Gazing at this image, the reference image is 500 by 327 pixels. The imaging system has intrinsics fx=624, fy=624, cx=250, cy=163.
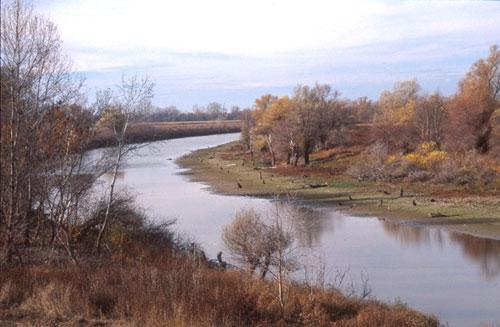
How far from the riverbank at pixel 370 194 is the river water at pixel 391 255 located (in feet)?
5.25

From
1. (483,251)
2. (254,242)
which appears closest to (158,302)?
(254,242)

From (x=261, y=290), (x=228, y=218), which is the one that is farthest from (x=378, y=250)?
(x=261, y=290)

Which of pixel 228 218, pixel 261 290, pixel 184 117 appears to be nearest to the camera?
pixel 261 290

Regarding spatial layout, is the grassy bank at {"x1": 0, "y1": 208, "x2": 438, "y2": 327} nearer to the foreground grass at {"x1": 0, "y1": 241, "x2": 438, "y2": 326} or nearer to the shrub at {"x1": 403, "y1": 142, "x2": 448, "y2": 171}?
the foreground grass at {"x1": 0, "y1": 241, "x2": 438, "y2": 326}

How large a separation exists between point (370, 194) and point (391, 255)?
16.3 metres

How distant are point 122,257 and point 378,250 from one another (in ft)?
35.1

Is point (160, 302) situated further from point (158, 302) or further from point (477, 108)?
point (477, 108)

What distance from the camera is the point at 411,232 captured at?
26734 mm

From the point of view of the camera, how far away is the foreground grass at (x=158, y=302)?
8.77 metres

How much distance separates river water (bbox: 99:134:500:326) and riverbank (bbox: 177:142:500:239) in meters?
Result: 1.60

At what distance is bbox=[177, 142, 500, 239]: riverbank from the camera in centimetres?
2900

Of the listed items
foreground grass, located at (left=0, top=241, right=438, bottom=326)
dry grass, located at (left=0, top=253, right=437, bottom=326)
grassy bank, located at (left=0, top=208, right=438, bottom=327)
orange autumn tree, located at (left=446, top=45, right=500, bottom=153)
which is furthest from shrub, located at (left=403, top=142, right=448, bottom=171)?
dry grass, located at (left=0, top=253, right=437, bottom=326)

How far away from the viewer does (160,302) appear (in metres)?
9.05

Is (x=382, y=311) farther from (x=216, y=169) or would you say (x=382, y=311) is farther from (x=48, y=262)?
(x=216, y=169)
